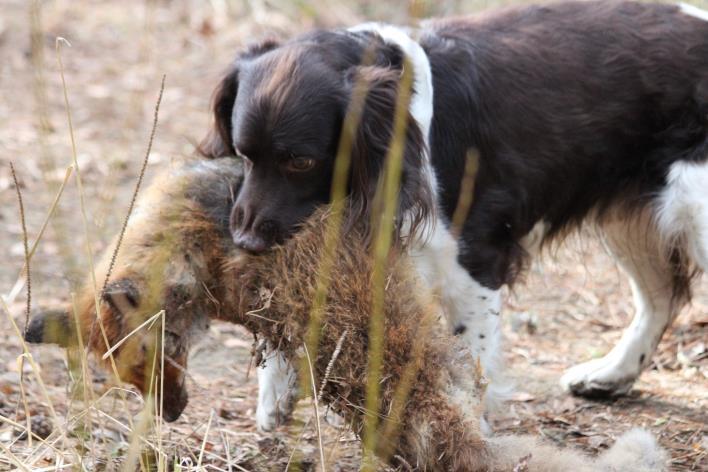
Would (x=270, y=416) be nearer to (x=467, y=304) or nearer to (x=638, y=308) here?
(x=467, y=304)

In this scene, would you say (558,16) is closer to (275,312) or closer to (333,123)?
(333,123)

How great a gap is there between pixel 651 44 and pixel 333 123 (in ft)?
4.51

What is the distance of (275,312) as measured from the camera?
294cm

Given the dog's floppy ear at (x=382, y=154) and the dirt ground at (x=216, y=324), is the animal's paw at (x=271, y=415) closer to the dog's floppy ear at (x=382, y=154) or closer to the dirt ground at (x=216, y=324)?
the dirt ground at (x=216, y=324)

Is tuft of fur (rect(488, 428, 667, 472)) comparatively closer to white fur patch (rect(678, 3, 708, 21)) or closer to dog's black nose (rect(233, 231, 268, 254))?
dog's black nose (rect(233, 231, 268, 254))

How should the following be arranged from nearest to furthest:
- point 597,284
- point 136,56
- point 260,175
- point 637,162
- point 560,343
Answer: point 260,175, point 637,162, point 560,343, point 597,284, point 136,56

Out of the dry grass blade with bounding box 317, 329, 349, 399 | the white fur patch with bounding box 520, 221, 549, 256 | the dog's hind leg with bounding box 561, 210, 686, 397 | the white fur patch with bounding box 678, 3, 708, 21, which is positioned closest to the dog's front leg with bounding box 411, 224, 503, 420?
the white fur patch with bounding box 520, 221, 549, 256

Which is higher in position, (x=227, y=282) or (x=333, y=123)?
(x=333, y=123)

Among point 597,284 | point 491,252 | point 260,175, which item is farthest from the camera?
point 597,284

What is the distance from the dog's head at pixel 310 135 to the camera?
3297 mm

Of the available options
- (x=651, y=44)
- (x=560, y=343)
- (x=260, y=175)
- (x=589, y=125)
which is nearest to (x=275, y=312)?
(x=260, y=175)

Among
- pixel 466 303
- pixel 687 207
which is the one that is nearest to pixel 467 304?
pixel 466 303

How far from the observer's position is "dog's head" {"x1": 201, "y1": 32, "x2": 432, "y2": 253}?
10.8 ft

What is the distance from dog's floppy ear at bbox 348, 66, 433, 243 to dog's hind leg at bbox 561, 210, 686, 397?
1156mm
